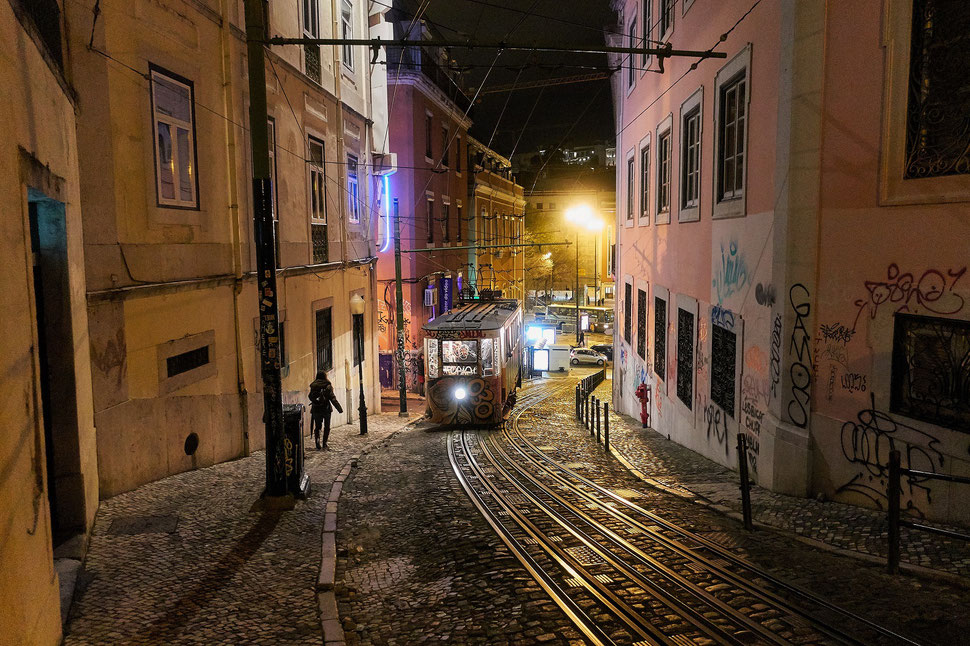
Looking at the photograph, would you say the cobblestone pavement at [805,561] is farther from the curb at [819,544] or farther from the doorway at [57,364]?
the doorway at [57,364]

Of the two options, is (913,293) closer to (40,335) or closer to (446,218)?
(40,335)

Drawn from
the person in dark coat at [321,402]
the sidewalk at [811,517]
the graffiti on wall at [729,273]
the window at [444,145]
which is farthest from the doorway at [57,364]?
the window at [444,145]

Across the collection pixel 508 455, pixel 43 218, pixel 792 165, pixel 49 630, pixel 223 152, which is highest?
pixel 223 152

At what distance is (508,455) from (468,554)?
244 inches

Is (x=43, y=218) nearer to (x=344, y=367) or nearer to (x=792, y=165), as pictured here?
(x=792, y=165)

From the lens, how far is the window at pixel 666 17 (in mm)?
14125

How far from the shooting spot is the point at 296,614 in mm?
5348

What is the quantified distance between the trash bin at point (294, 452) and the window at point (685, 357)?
771cm

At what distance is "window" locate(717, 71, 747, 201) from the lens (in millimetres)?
10422

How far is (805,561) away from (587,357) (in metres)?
32.5

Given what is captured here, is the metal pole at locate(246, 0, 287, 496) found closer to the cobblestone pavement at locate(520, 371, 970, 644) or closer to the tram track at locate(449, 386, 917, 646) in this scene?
the tram track at locate(449, 386, 917, 646)

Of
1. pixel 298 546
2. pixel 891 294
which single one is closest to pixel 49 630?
pixel 298 546

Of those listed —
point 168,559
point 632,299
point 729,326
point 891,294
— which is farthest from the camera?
point 632,299

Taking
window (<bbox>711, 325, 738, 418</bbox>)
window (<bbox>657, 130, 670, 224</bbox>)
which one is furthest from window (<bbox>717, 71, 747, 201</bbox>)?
window (<bbox>657, 130, 670, 224</bbox>)
